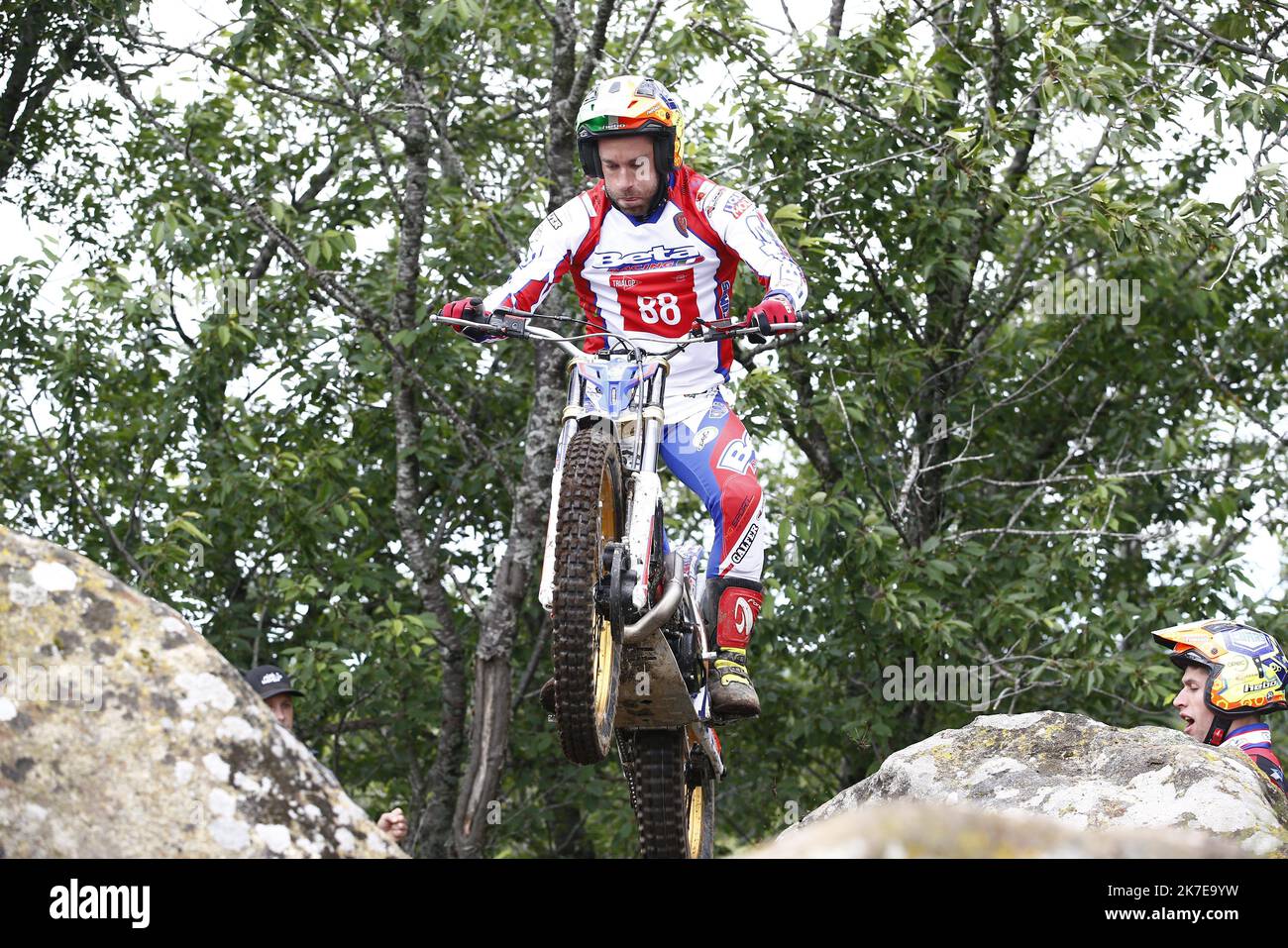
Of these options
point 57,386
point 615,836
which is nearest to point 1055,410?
point 615,836

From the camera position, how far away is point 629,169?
5.80 meters

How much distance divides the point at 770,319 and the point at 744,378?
14.1 feet

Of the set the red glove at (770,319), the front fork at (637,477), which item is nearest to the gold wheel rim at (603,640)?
the front fork at (637,477)

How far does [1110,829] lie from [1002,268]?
903 centimetres

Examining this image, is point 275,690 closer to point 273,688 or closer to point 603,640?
point 273,688

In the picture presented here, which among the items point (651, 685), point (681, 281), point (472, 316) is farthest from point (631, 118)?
point (651, 685)

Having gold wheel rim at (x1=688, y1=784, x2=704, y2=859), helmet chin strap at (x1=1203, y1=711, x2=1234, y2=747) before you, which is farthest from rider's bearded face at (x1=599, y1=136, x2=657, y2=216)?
helmet chin strap at (x1=1203, y1=711, x2=1234, y2=747)

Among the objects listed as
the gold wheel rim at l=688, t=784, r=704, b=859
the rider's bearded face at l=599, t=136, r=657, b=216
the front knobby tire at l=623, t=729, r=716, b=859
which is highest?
the rider's bearded face at l=599, t=136, r=657, b=216

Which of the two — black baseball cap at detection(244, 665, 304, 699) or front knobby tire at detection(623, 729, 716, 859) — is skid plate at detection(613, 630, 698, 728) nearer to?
front knobby tire at detection(623, 729, 716, 859)

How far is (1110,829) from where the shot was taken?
471 cm

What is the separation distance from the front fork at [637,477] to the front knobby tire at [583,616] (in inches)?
3.5

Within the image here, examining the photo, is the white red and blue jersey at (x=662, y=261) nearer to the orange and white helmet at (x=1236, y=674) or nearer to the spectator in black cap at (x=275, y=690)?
the spectator in black cap at (x=275, y=690)

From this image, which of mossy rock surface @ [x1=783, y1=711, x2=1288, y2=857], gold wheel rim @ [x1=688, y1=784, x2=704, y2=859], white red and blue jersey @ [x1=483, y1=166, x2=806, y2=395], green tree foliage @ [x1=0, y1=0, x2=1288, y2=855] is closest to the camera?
mossy rock surface @ [x1=783, y1=711, x2=1288, y2=857]

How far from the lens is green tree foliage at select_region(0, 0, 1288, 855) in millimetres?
9781
